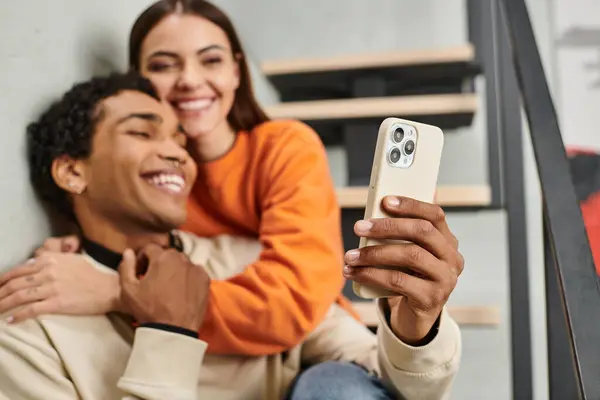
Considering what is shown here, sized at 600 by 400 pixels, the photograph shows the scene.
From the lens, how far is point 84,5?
3.08 feet

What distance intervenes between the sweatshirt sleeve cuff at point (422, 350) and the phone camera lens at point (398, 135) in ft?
0.64

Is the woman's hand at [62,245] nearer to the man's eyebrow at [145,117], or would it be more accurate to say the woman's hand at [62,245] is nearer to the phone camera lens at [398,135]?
the man's eyebrow at [145,117]

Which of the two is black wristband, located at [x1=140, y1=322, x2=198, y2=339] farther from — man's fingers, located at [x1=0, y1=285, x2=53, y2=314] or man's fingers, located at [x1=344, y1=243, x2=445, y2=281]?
man's fingers, located at [x1=344, y1=243, x2=445, y2=281]

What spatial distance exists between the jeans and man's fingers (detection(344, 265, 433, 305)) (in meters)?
0.19

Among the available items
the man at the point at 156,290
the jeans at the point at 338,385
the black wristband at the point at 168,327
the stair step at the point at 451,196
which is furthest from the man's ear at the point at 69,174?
the stair step at the point at 451,196

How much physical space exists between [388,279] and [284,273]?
0.81 feet

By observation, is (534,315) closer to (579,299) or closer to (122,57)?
(579,299)

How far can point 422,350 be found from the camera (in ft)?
2.28

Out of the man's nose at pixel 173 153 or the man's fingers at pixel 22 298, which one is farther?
the man's nose at pixel 173 153

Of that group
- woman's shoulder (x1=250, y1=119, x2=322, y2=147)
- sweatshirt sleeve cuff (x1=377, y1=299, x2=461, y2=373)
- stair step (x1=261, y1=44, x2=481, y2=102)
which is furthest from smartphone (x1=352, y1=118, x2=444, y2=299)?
stair step (x1=261, y1=44, x2=481, y2=102)

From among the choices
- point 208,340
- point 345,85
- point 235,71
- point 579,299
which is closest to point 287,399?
point 208,340

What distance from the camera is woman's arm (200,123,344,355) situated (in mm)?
802

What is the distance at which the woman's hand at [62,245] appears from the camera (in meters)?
0.80

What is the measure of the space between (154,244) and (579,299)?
52cm
